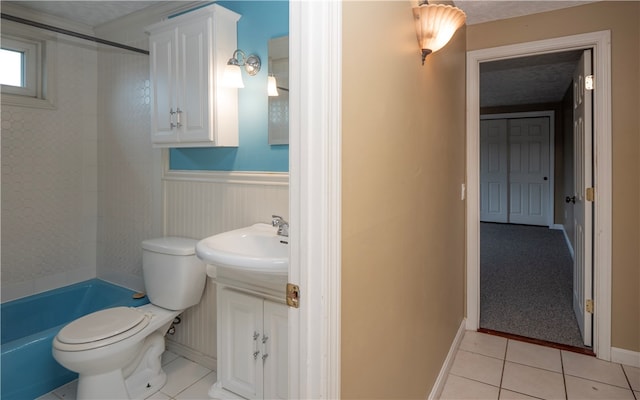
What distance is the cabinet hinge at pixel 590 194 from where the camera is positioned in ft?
7.54

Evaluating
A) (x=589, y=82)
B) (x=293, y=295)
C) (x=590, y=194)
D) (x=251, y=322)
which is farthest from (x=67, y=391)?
(x=589, y=82)

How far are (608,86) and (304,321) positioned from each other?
8.11ft

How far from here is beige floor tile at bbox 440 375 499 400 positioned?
1.93m

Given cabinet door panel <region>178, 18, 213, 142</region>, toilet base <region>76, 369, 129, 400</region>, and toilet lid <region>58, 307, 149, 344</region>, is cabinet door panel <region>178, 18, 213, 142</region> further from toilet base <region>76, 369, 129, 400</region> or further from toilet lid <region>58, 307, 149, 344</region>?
toilet base <region>76, 369, 129, 400</region>

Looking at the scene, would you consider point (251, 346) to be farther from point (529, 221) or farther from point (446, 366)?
point (529, 221)

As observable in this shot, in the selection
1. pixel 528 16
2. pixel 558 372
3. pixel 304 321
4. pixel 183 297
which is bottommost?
pixel 558 372

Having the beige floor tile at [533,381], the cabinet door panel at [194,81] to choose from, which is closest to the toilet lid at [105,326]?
the cabinet door panel at [194,81]

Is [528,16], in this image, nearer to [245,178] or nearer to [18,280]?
[245,178]

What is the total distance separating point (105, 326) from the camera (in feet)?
6.05

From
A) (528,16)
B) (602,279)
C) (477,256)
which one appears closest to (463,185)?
(477,256)

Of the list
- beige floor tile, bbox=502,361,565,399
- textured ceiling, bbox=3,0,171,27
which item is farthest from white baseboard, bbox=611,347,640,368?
textured ceiling, bbox=3,0,171,27

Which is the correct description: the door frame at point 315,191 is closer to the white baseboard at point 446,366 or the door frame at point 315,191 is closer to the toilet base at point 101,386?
the white baseboard at point 446,366

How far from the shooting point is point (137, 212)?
2613 mm

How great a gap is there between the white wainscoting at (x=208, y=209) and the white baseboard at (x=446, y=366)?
1.20 metres
